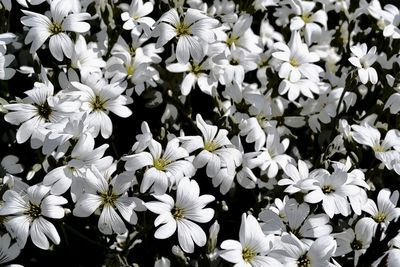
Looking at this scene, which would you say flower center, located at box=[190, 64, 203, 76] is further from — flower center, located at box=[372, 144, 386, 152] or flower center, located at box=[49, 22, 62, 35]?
flower center, located at box=[372, 144, 386, 152]

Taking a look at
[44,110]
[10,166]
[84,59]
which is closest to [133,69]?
[84,59]

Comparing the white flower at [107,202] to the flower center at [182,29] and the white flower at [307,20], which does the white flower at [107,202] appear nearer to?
the flower center at [182,29]

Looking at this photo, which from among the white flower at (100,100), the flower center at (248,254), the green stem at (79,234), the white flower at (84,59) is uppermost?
the white flower at (84,59)

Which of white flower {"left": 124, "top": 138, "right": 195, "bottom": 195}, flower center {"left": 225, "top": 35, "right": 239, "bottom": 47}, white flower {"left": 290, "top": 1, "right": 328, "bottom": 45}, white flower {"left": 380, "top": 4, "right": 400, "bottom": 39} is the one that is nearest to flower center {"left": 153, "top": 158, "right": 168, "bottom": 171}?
white flower {"left": 124, "top": 138, "right": 195, "bottom": 195}

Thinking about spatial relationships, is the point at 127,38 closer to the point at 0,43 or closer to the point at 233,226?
the point at 0,43

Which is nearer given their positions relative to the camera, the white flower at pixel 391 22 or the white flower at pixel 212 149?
the white flower at pixel 212 149

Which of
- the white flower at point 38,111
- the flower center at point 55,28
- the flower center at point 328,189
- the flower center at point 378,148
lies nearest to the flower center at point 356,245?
the flower center at point 328,189

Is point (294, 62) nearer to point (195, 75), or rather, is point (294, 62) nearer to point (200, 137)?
point (195, 75)
